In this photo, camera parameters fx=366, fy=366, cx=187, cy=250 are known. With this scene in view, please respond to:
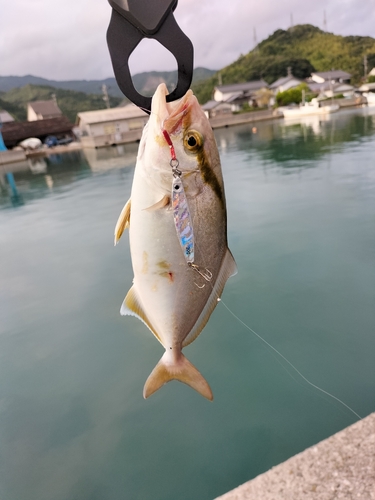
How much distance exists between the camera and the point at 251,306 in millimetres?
5582

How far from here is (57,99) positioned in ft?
352

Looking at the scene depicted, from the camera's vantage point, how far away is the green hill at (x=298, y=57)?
265 ft

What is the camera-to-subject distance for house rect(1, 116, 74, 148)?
47.2 meters

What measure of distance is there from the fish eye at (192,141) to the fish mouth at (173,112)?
4 centimetres

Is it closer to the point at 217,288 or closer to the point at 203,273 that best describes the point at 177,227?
the point at 203,273

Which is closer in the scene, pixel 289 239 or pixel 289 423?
pixel 289 423

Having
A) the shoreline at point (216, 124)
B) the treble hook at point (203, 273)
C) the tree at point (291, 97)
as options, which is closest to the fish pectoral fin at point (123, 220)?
the treble hook at point (203, 273)

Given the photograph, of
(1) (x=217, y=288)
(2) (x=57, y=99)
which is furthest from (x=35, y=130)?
(2) (x=57, y=99)

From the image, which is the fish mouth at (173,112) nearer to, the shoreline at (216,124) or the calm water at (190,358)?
the calm water at (190,358)

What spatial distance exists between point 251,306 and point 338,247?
106 inches

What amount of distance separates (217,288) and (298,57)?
326 feet

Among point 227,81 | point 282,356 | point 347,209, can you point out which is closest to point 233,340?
point 282,356

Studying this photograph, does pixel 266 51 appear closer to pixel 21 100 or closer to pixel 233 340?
pixel 21 100

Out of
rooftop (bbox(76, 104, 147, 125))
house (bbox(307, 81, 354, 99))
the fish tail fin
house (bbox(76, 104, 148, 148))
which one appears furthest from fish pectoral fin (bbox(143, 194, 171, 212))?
house (bbox(307, 81, 354, 99))
